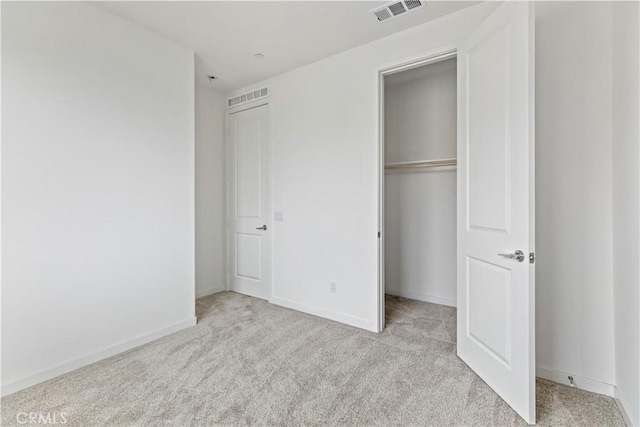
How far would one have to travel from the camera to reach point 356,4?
232 cm

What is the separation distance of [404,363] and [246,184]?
2.76 meters

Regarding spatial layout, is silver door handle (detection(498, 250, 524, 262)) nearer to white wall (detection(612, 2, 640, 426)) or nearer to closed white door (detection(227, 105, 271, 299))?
white wall (detection(612, 2, 640, 426))

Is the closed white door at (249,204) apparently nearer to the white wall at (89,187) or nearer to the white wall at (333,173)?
the white wall at (333,173)

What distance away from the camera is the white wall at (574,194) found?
6.13 feet

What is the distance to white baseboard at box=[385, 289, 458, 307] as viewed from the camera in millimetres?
3590

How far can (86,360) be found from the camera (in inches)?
89.4

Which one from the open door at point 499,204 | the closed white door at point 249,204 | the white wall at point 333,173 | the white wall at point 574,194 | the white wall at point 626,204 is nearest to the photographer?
the white wall at point 626,204

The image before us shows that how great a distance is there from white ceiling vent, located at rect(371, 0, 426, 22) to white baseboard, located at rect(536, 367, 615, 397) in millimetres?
2721

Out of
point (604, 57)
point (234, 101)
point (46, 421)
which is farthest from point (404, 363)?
point (234, 101)

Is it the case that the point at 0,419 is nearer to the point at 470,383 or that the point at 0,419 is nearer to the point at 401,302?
the point at 470,383

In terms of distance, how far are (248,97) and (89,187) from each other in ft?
7.17

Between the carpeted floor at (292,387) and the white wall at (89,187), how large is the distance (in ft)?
0.98

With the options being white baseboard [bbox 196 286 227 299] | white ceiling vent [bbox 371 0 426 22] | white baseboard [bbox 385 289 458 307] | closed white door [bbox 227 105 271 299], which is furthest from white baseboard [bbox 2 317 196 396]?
white ceiling vent [bbox 371 0 426 22]

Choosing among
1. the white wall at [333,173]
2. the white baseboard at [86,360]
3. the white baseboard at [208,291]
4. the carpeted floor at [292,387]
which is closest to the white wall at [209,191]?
the white baseboard at [208,291]
